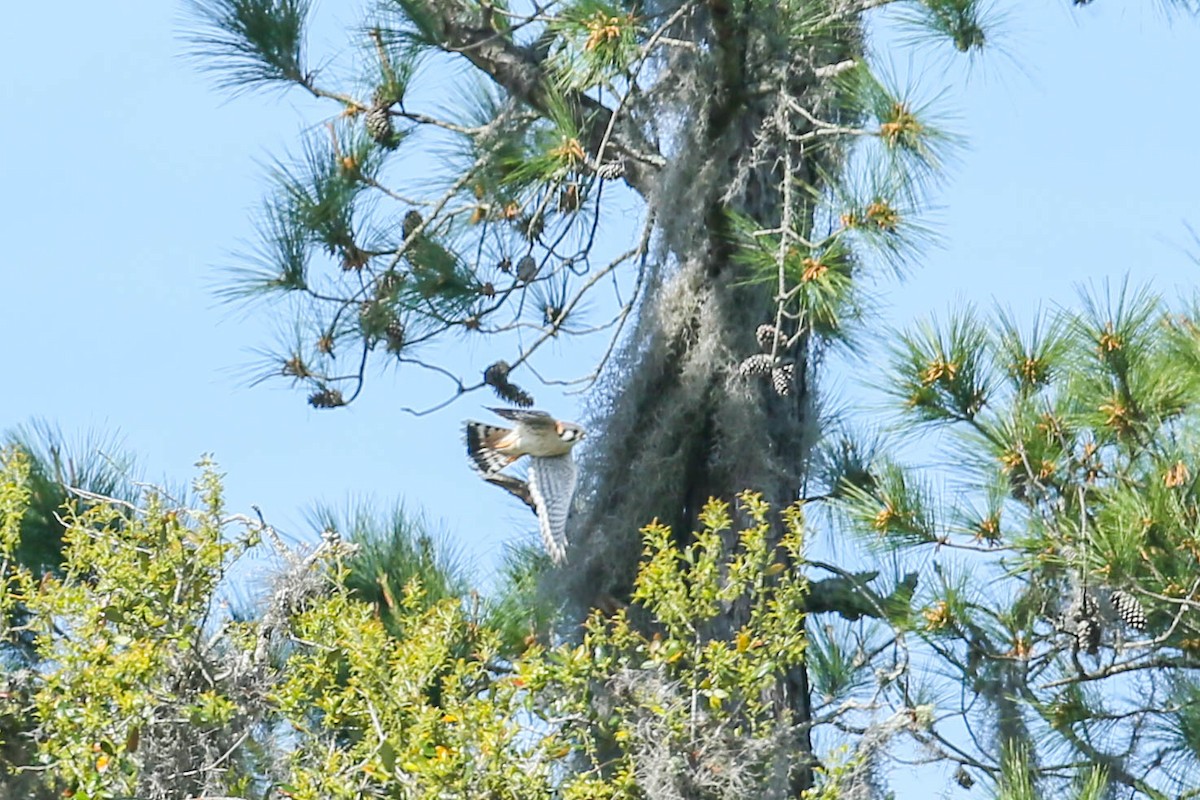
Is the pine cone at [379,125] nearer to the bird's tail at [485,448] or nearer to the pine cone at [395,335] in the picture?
the pine cone at [395,335]

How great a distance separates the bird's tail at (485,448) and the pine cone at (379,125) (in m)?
0.58

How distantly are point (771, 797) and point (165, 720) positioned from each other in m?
0.86

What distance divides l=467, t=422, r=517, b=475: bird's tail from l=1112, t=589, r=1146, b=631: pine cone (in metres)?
1.26

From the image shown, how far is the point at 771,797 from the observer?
3.09 metres

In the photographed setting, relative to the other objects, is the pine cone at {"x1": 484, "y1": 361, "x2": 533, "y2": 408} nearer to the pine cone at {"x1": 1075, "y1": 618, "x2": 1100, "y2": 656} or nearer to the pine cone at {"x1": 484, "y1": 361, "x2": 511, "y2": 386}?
the pine cone at {"x1": 484, "y1": 361, "x2": 511, "y2": 386}

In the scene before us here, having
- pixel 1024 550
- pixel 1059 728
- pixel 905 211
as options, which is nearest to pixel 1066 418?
pixel 1024 550

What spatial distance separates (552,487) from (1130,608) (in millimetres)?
1173

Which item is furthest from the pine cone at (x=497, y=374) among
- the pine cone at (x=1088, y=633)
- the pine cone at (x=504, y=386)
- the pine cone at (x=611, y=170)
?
the pine cone at (x=1088, y=633)

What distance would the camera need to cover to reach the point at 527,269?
4250 millimetres

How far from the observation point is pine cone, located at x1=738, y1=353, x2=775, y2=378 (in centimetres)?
369

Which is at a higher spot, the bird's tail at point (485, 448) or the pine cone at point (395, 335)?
the pine cone at point (395, 335)

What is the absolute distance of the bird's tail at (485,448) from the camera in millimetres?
4191

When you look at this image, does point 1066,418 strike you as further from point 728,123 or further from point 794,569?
point 728,123

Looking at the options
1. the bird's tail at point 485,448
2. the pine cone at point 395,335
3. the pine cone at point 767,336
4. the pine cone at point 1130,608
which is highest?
the pine cone at point 395,335
